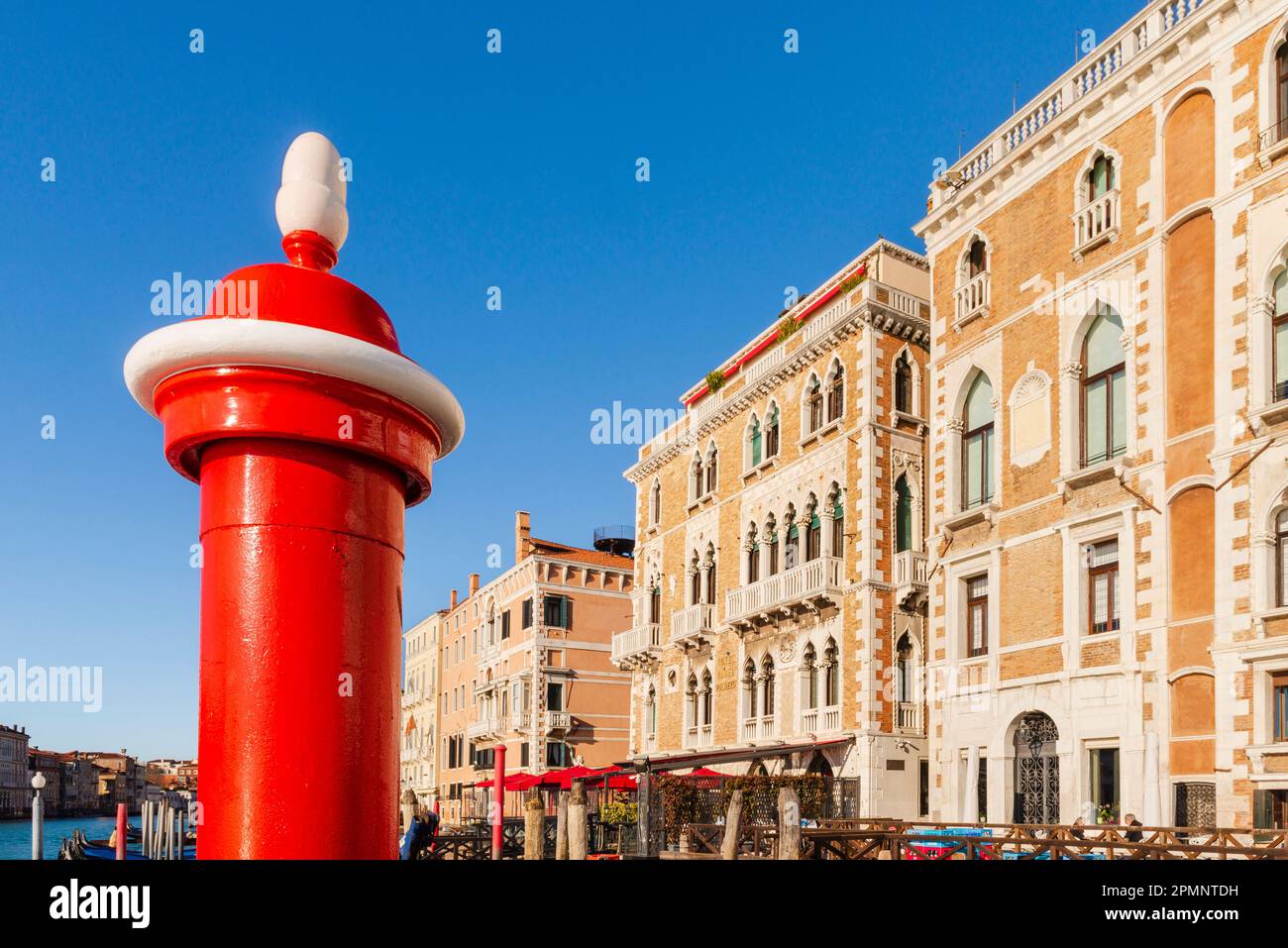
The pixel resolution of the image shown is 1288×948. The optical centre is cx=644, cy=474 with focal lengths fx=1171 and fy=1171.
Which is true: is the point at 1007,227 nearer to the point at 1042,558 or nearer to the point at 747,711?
the point at 1042,558

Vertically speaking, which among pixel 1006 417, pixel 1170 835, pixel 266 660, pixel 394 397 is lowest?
pixel 1170 835

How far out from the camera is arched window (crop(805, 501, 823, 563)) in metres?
26.2

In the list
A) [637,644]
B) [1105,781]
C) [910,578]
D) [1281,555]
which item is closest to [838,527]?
[910,578]

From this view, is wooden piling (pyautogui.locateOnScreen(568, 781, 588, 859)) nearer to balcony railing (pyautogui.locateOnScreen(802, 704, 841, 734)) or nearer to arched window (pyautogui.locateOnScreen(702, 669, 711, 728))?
balcony railing (pyautogui.locateOnScreen(802, 704, 841, 734))

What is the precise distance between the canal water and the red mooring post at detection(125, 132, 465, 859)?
50.5m

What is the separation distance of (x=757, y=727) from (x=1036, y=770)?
10203 millimetres

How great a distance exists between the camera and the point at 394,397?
7.63 ft

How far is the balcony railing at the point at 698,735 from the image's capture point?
96.9ft

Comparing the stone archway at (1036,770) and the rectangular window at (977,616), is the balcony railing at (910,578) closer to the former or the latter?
the rectangular window at (977,616)

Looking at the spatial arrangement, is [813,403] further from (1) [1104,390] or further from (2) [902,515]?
(1) [1104,390]

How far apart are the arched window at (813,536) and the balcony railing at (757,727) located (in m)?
3.88

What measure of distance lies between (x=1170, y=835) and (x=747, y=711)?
50.4ft
